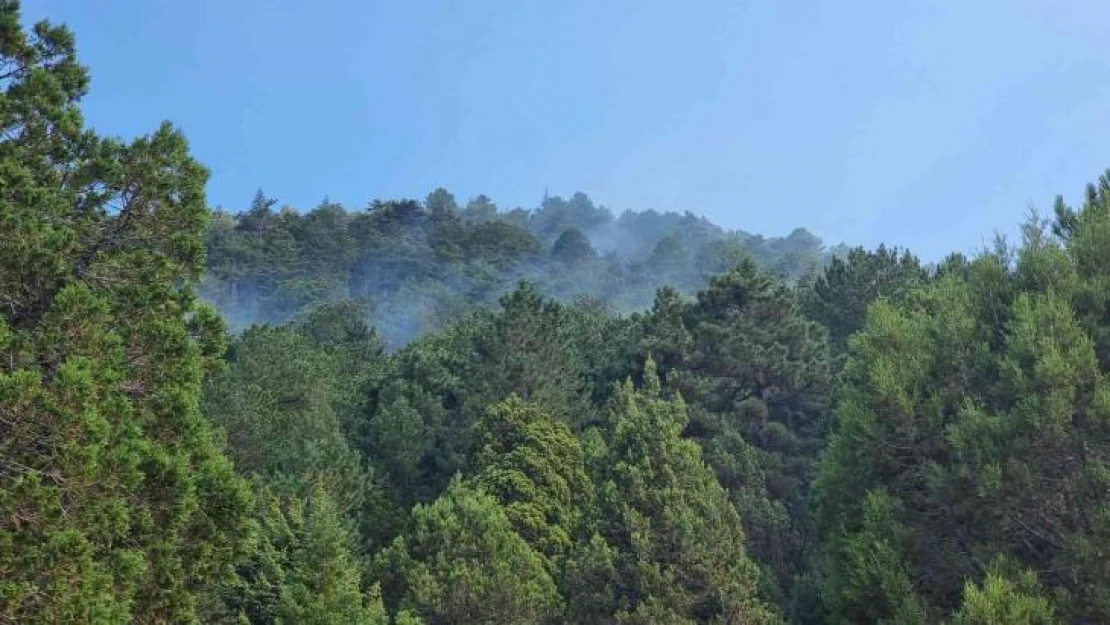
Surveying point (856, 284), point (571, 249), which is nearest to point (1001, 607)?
point (856, 284)

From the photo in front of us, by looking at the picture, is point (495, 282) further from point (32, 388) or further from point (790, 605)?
point (32, 388)

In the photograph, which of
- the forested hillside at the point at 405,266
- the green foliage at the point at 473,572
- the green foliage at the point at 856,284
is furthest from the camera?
the forested hillside at the point at 405,266

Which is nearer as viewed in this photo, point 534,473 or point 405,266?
point 534,473

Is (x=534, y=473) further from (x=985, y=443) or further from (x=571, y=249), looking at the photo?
(x=571, y=249)

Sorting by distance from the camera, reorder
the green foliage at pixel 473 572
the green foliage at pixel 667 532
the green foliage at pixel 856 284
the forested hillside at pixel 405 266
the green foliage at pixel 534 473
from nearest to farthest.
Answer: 1. the green foliage at pixel 667 532
2. the green foliage at pixel 473 572
3. the green foliage at pixel 534 473
4. the green foliage at pixel 856 284
5. the forested hillside at pixel 405 266

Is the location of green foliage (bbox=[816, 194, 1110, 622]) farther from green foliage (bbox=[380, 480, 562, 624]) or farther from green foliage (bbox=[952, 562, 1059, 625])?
green foliage (bbox=[380, 480, 562, 624])

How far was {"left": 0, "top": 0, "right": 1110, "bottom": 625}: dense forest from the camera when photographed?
345 inches

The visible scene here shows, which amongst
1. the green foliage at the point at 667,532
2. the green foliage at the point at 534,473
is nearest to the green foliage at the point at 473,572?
the green foliage at the point at 667,532

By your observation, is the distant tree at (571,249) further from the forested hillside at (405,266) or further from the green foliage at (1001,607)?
the green foliage at (1001,607)

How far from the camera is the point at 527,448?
20875 millimetres

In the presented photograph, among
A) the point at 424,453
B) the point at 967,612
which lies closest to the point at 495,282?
the point at 424,453

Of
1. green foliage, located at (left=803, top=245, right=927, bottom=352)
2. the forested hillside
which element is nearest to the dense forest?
green foliage, located at (left=803, top=245, right=927, bottom=352)

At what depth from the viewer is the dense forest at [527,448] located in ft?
28.8

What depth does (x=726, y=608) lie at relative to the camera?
14648 millimetres
